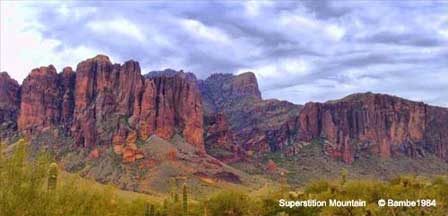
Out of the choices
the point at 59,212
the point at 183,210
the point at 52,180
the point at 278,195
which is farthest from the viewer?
the point at 278,195

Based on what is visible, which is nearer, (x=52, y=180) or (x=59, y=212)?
(x=59, y=212)

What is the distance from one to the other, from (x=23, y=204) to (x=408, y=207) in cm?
3594

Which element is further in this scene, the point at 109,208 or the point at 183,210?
the point at 183,210

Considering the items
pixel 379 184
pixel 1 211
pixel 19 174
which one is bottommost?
pixel 1 211

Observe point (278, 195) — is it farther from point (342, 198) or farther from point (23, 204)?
point (23, 204)

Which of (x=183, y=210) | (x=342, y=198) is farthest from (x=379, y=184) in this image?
(x=183, y=210)

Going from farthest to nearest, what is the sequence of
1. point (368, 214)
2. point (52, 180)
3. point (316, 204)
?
1. point (316, 204)
2. point (368, 214)
3. point (52, 180)

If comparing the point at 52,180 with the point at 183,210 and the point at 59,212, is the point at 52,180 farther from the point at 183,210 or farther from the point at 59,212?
the point at 183,210

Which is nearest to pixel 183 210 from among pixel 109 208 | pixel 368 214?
pixel 368 214

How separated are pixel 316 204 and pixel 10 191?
Answer: 38.2 meters

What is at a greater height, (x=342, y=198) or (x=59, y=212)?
(x=342, y=198)

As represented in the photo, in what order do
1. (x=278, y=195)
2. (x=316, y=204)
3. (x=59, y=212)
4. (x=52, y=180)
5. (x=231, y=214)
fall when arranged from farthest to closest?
1. (x=231, y=214)
2. (x=278, y=195)
3. (x=316, y=204)
4. (x=52, y=180)
5. (x=59, y=212)

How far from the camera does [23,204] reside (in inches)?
690

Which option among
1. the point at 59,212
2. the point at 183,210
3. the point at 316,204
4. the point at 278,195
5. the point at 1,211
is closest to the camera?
the point at 1,211
